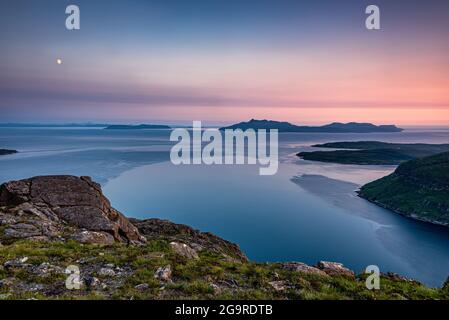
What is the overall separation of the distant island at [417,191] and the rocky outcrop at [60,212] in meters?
139

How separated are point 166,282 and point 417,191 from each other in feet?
538

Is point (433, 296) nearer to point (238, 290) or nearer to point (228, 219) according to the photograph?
point (238, 290)

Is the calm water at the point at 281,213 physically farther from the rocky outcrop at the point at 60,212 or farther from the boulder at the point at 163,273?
the boulder at the point at 163,273

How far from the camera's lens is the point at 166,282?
10898mm

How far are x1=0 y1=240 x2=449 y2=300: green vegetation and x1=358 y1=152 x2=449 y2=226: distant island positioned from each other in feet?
Answer: 442

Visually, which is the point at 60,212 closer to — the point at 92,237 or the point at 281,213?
the point at 92,237

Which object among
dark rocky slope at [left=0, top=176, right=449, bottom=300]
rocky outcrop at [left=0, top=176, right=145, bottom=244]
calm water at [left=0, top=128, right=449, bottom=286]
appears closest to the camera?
dark rocky slope at [left=0, top=176, right=449, bottom=300]

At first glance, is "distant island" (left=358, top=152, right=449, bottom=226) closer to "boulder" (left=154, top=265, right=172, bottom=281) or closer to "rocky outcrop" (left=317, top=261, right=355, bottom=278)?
"rocky outcrop" (left=317, top=261, right=355, bottom=278)

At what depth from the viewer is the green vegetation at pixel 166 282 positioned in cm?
998

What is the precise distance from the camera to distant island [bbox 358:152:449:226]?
120062 mm

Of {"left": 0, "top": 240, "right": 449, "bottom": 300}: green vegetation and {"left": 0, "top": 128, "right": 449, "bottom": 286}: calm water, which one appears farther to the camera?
{"left": 0, "top": 128, "right": 449, "bottom": 286}: calm water

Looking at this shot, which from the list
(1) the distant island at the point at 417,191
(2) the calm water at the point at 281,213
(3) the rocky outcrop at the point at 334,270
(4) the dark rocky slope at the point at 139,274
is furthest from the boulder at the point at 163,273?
(1) the distant island at the point at 417,191

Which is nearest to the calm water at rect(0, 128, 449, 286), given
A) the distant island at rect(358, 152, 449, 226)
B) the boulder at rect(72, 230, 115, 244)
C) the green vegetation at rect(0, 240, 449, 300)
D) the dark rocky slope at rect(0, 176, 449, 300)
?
the distant island at rect(358, 152, 449, 226)
